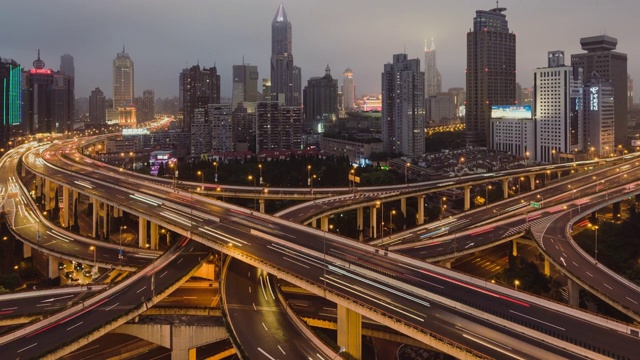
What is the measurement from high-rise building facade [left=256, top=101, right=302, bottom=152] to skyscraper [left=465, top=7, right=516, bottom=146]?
63.0 m

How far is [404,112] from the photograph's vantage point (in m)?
148

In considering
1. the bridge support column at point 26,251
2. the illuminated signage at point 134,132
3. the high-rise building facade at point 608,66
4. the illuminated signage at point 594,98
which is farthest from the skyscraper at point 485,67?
the bridge support column at point 26,251

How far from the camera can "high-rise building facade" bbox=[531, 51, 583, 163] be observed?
413ft

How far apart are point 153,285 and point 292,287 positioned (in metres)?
10.3

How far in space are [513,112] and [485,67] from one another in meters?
40.3

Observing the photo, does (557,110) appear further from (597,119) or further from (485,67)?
(485,67)

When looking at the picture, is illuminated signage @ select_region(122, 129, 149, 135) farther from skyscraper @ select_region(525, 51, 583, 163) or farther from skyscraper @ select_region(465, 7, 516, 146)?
skyscraper @ select_region(525, 51, 583, 163)

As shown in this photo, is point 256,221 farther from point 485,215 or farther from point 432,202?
point 432,202

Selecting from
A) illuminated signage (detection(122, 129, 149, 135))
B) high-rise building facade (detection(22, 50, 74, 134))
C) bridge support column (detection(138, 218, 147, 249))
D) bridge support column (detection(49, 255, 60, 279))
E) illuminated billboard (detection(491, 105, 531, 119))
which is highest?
high-rise building facade (detection(22, 50, 74, 134))

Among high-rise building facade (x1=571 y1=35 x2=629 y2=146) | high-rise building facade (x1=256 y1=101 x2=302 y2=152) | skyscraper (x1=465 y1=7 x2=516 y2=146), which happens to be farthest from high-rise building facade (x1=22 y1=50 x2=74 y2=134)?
high-rise building facade (x1=571 y1=35 x2=629 y2=146)

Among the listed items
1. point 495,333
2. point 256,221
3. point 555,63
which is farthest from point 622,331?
point 555,63

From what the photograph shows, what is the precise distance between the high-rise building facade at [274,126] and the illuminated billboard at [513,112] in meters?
60.9

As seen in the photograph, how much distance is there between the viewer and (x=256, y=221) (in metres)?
43.0

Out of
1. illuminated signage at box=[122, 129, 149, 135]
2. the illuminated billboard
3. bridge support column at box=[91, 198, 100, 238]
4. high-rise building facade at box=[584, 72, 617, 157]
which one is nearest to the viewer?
bridge support column at box=[91, 198, 100, 238]
